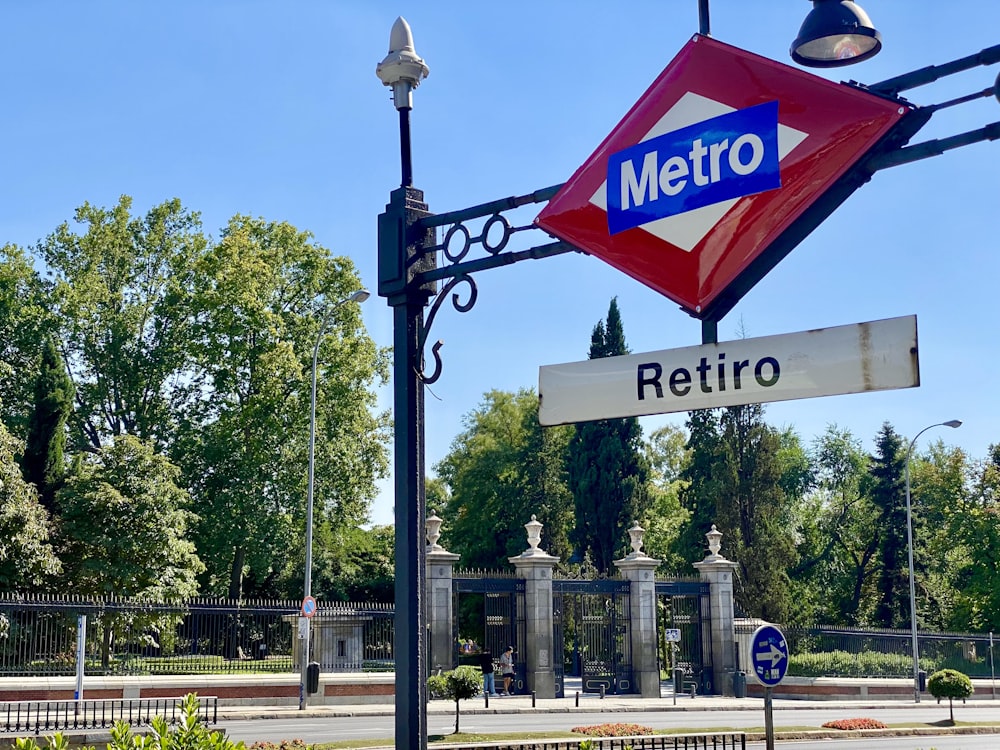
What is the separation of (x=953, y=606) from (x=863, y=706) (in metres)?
29.1

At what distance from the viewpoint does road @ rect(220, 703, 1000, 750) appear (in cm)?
2242

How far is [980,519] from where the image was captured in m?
57.0

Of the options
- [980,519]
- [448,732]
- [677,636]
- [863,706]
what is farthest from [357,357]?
[980,519]

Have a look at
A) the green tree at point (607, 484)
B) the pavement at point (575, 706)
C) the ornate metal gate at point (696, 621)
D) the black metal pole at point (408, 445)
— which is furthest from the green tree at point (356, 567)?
the black metal pole at point (408, 445)

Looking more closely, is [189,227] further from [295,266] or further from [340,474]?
[340,474]

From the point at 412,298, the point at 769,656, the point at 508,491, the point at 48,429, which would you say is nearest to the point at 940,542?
the point at 508,491

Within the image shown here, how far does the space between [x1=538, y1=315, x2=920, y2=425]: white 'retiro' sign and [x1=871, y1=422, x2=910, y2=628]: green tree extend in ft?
205

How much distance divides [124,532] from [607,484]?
3013 cm

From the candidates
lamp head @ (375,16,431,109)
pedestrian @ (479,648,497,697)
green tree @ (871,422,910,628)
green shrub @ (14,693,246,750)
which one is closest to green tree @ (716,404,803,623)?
green tree @ (871,422,910,628)

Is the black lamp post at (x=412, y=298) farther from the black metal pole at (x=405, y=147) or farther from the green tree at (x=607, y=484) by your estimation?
the green tree at (x=607, y=484)

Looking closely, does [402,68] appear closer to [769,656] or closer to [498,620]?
[769,656]

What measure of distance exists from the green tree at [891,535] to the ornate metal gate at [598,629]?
3060 cm

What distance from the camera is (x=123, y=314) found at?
160 ft

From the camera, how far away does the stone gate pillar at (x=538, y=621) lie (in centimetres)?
3453
